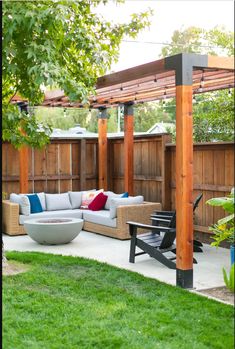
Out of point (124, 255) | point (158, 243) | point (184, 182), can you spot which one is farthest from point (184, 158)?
point (124, 255)

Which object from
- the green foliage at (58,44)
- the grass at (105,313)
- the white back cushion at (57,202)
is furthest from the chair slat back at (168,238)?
the white back cushion at (57,202)

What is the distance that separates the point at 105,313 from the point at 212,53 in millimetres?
2208

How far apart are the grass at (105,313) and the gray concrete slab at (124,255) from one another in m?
0.36

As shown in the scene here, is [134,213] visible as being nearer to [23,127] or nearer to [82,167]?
[23,127]

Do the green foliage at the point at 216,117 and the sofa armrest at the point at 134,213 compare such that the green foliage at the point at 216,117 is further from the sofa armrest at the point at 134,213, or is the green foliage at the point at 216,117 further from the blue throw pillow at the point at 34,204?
the blue throw pillow at the point at 34,204

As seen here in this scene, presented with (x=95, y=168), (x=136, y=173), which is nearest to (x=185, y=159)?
(x=136, y=173)

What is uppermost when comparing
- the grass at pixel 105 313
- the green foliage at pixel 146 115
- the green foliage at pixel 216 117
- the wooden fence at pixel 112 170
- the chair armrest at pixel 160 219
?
the green foliage at pixel 146 115

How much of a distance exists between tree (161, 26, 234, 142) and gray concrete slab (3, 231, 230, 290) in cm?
122

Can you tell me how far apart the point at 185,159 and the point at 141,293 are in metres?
1.27

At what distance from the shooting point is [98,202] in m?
8.88

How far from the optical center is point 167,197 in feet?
28.1

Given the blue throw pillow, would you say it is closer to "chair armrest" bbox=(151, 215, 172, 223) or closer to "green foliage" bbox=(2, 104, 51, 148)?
"chair armrest" bbox=(151, 215, 172, 223)

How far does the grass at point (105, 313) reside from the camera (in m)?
3.44

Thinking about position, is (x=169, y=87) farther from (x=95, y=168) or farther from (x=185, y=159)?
(x=95, y=168)
